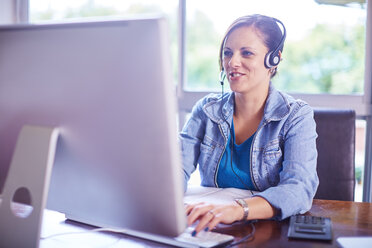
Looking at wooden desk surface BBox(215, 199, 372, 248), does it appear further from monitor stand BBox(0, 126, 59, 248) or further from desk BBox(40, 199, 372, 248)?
monitor stand BBox(0, 126, 59, 248)

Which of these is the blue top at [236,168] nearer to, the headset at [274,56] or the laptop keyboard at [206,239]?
the headset at [274,56]

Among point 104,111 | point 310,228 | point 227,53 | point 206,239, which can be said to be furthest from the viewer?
point 227,53

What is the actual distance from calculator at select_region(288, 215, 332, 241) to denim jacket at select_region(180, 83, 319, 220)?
76 mm

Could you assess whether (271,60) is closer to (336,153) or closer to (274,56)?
(274,56)

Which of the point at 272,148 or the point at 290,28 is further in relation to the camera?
the point at 290,28

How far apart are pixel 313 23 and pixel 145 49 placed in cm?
200

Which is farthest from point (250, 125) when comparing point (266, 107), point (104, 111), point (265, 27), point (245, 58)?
point (104, 111)

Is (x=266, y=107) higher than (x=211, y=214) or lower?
higher

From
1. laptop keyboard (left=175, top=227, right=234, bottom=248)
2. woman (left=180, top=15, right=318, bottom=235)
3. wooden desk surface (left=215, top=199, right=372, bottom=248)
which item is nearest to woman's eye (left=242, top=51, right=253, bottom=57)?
woman (left=180, top=15, right=318, bottom=235)

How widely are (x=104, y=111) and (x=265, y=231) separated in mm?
534

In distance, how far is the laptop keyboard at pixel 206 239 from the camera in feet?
2.95

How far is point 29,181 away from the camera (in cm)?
79

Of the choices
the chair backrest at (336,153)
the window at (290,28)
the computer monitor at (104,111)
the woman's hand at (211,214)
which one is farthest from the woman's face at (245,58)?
the computer monitor at (104,111)

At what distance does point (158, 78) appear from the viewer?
67 centimetres
